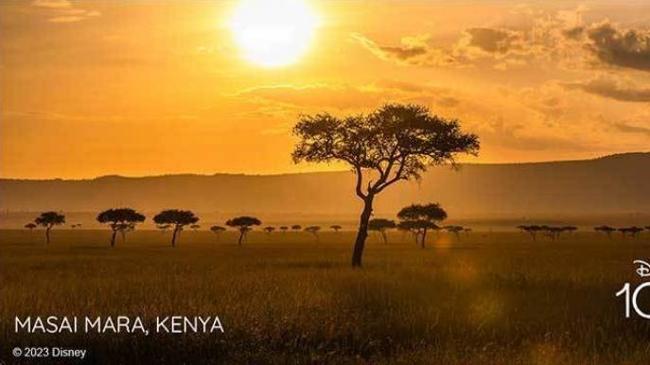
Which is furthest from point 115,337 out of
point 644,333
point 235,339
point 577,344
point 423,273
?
point 423,273

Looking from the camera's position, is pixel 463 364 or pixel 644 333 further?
pixel 644 333

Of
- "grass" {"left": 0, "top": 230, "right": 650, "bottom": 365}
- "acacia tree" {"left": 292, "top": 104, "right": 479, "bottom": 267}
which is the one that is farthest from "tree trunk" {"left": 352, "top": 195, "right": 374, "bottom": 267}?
"grass" {"left": 0, "top": 230, "right": 650, "bottom": 365}

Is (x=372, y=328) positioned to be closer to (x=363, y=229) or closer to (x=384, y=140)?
(x=363, y=229)

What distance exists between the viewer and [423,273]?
33.6 meters

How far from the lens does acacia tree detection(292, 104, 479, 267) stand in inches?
1735

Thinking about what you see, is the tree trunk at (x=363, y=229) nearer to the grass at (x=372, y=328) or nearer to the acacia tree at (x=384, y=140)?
the acacia tree at (x=384, y=140)

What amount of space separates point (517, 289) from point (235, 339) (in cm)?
A: 1318

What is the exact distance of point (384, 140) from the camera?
146ft

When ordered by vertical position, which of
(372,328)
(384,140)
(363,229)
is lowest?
(372,328)

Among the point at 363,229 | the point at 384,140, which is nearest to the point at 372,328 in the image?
the point at 363,229

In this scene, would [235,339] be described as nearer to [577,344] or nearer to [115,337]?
[115,337]

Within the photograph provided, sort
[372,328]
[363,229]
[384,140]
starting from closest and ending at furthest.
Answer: [372,328], [363,229], [384,140]

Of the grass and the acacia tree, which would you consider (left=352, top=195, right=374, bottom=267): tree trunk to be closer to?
the acacia tree

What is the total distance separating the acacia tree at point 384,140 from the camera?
44.1m
